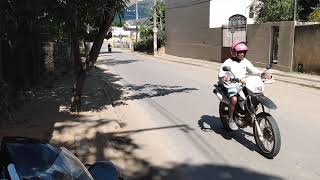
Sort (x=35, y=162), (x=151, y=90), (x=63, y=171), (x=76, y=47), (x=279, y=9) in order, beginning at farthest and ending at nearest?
1. (x=279, y=9)
2. (x=151, y=90)
3. (x=76, y=47)
4. (x=63, y=171)
5. (x=35, y=162)

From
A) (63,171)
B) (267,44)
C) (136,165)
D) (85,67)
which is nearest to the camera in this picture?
(63,171)

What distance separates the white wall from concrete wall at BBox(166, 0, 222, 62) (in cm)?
51

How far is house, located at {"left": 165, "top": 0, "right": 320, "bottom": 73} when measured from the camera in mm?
23172

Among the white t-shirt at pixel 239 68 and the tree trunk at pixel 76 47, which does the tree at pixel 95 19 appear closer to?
the tree trunk at pixel 76 47

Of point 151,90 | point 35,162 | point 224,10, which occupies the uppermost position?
point 224,10

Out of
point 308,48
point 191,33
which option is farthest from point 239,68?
point 191,33

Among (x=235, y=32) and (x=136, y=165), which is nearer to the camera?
(x=136, y=165)

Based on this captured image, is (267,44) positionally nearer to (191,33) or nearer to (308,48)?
(308,48)

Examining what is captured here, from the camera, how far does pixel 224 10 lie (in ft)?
119

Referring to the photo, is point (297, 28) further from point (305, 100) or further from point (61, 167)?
point (61, 167)

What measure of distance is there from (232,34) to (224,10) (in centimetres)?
480

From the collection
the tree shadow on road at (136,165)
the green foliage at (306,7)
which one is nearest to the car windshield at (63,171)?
the tree shadow on road at (136,165)

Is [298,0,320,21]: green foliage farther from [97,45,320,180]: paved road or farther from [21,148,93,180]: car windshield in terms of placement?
[21,148,93,180]: car windshield

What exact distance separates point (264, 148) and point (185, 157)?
42.8 inches
